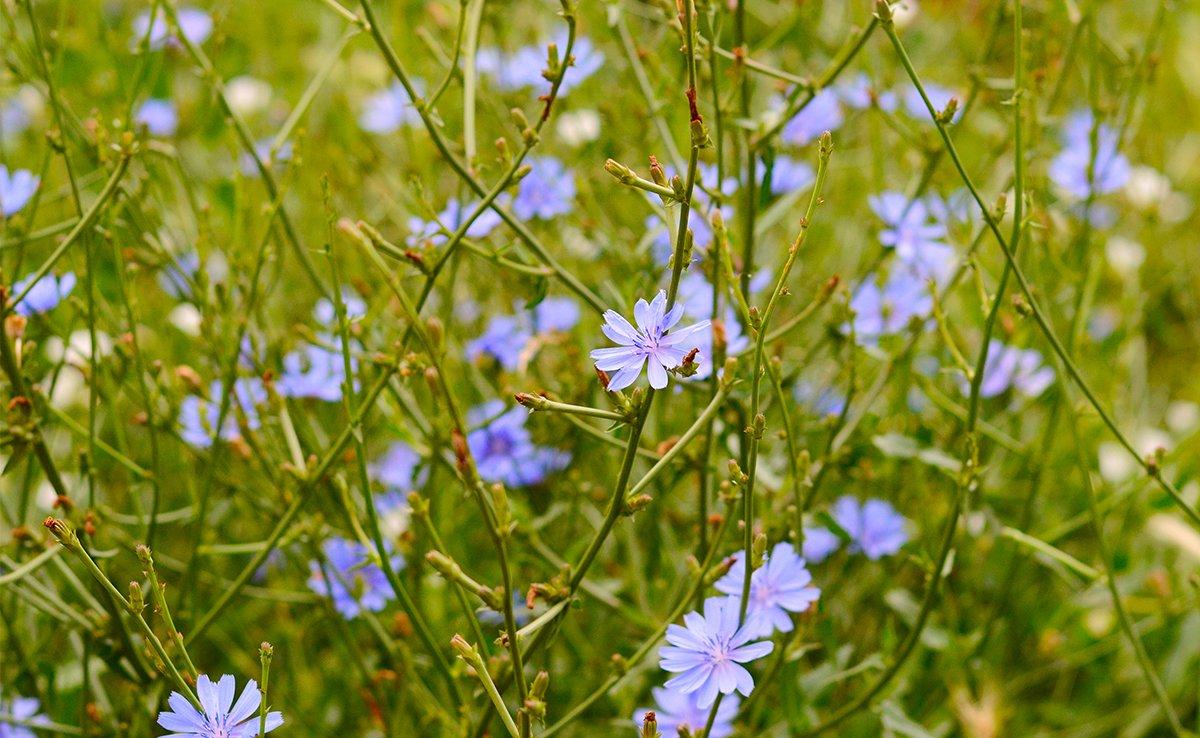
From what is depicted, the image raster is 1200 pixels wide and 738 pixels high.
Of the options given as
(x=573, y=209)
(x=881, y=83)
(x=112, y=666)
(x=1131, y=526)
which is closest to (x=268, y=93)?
(x=573, y=209)

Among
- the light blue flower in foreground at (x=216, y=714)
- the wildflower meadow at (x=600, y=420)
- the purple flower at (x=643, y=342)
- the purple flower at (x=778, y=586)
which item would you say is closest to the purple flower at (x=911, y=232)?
the wildflower meadow at (x=600, y=420)

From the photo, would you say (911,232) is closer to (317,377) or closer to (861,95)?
(861,95)

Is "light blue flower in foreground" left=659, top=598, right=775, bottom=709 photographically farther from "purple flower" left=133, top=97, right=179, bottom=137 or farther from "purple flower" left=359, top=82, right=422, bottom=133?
"purple flower" left=133, top=97, right=179, bottom=137

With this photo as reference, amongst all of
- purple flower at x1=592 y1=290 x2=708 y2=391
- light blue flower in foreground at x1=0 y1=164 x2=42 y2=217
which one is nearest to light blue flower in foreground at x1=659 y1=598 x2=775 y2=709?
purple flower at x1=592 y1=290 x2=708 y2=391

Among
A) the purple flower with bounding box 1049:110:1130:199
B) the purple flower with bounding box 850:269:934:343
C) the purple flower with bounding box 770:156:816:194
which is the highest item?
the purple flower with bounding box 1049:110:1130:199

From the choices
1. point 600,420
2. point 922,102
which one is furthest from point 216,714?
point 922,102

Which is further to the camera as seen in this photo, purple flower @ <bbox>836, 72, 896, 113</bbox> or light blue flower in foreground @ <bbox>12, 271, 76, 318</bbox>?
purple flower @ <bbox>836, 72, 896, 113</bbox>
